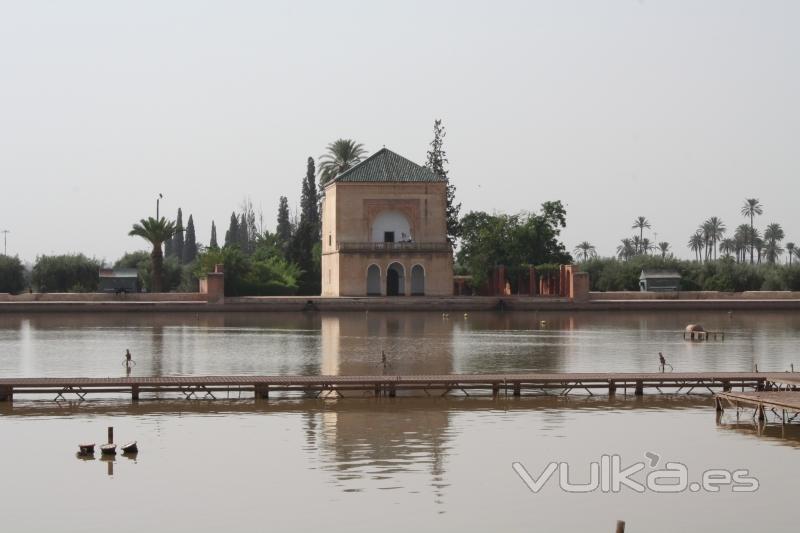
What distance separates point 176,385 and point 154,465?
6192 mm

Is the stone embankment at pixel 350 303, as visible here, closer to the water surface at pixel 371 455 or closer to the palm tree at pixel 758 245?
the water surface at pixel 371 455

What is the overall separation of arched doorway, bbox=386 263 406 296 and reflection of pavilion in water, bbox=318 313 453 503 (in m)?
22.7

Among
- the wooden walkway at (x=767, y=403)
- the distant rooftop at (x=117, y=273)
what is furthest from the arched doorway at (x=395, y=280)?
the wooden walkway at (x=767, y=403)

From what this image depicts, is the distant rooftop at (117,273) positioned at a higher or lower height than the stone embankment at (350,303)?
higher

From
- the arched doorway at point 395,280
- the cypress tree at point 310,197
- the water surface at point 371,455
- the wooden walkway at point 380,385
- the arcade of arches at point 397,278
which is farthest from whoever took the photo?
the cypress tree at point 310,197

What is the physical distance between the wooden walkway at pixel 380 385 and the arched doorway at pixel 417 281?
109 feet

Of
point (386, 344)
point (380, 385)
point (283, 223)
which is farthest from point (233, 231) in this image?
point (380, 385)

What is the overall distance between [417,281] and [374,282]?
2.01 metres

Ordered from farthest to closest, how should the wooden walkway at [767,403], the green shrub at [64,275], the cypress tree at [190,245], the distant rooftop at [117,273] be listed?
1. the cypress tree at [190,245]
2. the green shrub at [64,275]
3. the distant rooftop at [117,273]
4. the wooden walkway at [767,403]

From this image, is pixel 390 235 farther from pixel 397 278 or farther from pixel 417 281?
pixel 417 281

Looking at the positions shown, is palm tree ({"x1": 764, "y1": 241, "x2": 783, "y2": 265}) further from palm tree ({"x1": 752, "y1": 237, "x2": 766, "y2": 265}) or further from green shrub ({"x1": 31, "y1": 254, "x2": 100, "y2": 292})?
green shrub ({"x1": 31, "y1": 254, "x2": 100, "y2": 292})

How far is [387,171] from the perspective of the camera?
2215 inches

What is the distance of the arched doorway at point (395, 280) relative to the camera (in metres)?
55.5

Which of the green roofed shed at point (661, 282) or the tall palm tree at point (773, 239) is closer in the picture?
the green roofed shed at point (661, 282)
